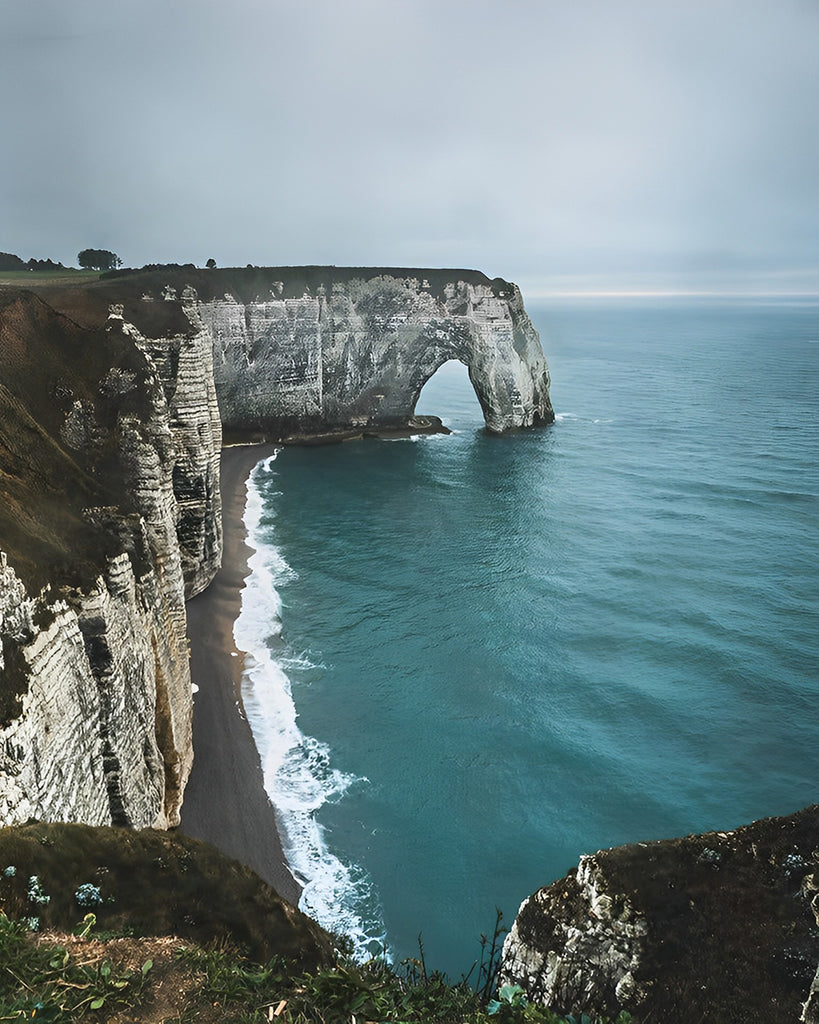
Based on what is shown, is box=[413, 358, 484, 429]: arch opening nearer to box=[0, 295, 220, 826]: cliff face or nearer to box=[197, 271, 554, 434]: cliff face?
box=[197, 271, 554, 434]: cliff face

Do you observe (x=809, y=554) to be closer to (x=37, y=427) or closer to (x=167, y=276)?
(x=37, y=427)

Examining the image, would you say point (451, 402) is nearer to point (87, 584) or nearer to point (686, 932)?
point (87, 584)

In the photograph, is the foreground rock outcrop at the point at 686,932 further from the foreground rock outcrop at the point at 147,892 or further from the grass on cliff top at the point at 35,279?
the grass on cliff top at the point at 35,279

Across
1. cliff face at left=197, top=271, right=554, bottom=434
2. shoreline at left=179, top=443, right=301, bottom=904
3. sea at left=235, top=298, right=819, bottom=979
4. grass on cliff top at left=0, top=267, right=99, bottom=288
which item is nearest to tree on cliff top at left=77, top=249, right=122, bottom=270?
grass on cliff top at left=0, top=267, right=99, bottom=288

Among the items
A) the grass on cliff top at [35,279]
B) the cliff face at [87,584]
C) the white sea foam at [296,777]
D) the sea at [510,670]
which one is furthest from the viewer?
the grass on cliff top at [35,279]

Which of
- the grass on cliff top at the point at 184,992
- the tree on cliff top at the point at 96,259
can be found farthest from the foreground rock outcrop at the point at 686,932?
the tree on cliff top at the point at 96,259

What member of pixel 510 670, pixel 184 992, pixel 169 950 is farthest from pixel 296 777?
pixel 184 992

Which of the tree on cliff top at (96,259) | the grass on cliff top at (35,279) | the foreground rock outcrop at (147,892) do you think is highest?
the tree on cliff top at (96,259)
